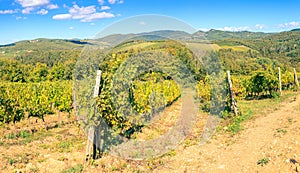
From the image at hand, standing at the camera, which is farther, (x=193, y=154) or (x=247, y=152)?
(x=193, y=154)

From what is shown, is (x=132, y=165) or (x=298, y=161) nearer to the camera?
(x=298, y=161)

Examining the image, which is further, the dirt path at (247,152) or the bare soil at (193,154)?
the bare soil at (193,154)

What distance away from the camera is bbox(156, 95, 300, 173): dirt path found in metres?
7.60

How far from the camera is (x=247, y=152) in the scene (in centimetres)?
890

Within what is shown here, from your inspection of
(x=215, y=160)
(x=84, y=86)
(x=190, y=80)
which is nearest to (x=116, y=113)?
(x=84, y=86)

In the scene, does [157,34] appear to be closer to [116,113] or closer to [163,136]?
[116,113]

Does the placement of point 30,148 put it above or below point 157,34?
below

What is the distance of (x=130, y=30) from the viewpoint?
32.8 feet

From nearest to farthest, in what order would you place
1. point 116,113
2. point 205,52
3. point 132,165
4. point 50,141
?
point 132,165 → point 116,113 → point 50,141 → point 205,52

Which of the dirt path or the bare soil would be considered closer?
the dirt path

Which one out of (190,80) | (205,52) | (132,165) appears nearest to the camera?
(132,165)

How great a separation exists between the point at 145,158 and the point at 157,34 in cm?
515

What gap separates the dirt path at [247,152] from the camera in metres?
7.60

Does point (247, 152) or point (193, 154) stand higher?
point (247, 152)
